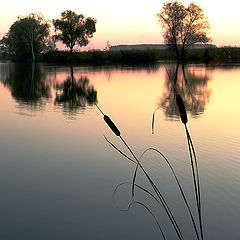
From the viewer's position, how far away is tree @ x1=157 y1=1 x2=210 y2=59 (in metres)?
67.4

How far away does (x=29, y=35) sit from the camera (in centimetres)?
7512

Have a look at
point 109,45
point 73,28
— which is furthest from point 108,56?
point 73,28

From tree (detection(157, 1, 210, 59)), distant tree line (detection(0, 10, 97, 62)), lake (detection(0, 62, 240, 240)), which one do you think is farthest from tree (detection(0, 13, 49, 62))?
lake (detection(0, 62, 240, 240))

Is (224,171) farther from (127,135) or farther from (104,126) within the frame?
(104,126)

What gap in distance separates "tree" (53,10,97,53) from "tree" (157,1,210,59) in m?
17.1

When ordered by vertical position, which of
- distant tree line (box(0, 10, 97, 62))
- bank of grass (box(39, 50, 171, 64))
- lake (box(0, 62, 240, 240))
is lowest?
lake (box(0, 62, 240, 240))

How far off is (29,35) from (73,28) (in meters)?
9.43

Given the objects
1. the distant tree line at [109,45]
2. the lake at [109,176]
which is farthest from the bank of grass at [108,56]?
the lake at [109,176]

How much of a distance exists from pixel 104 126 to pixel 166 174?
13.6 ft

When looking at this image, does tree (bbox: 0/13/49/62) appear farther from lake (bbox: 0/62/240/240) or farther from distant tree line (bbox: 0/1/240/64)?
lake (bbox: 0/62/240/240)

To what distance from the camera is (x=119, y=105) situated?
13336mm

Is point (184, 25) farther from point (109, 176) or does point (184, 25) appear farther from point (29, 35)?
point (109, 176)

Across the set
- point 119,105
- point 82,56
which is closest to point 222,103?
point 119,105

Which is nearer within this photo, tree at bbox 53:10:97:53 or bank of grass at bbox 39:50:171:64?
bank of grass at bbox 39:50:171:64
